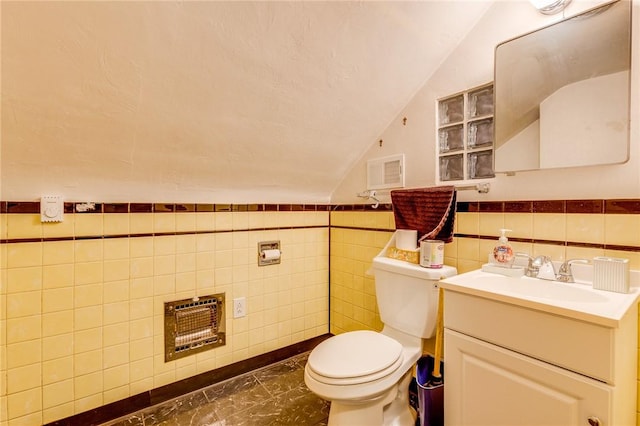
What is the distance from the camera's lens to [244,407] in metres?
1.72

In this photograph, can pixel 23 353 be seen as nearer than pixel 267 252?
Yes

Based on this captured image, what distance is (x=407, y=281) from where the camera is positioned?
5.07ft

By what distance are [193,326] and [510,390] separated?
162 centimetres

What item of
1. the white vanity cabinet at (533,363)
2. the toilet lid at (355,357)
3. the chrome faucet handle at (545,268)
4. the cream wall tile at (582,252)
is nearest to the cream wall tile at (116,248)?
the toilet lid at (355,357)

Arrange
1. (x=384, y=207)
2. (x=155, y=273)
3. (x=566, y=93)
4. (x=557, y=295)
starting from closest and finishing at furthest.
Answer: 1. (x=557, y=295)
2. (x=566, y=93)
3. (x=155, y=273)
4. (x=384, y=207)

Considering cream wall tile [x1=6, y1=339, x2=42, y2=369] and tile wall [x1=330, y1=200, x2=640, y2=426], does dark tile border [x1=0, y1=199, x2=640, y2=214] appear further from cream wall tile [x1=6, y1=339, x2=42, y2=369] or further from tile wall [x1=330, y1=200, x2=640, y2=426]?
cream wall tile [x1=6, y1=339, x2=42, y2=369]

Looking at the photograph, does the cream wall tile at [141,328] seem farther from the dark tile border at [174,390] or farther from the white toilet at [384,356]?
the white toilet at [384,356]

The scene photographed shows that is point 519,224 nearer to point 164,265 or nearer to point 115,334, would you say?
point 164,265

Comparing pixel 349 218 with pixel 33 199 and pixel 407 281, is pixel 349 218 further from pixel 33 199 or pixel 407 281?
pixel 33 199

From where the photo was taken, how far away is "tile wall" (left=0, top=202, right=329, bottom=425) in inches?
56.0

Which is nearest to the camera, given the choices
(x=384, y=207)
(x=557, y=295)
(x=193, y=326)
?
(x=557, y=295)

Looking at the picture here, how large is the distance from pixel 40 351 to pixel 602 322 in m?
2.17

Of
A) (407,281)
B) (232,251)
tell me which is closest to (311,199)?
(232,251)

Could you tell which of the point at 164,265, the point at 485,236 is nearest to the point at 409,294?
the point at 485,236
